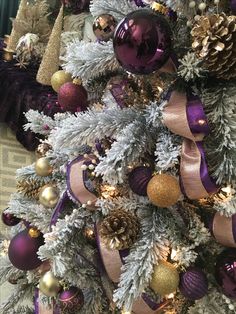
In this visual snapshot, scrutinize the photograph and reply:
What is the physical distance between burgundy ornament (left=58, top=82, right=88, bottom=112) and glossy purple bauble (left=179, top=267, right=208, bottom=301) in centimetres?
33

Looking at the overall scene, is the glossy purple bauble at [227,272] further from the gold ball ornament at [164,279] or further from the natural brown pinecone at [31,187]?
the natural brown pinecone at [31,187]

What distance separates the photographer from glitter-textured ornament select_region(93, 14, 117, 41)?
65cm

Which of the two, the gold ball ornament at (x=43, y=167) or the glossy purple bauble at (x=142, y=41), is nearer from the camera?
the glossy purple bauble at (x=142, y=41)

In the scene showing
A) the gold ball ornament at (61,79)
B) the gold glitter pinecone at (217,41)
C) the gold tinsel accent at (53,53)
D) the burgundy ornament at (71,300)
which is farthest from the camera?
the gold tinsel accent at (53,53)

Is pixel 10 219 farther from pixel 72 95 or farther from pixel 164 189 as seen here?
pixel 164 189

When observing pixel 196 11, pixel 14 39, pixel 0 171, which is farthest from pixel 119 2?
pixel 14 39

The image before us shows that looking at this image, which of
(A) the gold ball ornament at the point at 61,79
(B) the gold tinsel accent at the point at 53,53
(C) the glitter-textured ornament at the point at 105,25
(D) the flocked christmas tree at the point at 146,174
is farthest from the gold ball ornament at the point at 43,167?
(B) the gold tinsel accent at the point at 53,53

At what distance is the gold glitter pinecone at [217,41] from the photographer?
52 centimetres

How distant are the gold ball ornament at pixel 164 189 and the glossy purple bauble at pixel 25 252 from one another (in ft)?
0.80

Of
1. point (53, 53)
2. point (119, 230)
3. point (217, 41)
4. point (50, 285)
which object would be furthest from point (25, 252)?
point (53, 53)

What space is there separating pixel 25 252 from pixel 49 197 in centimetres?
10

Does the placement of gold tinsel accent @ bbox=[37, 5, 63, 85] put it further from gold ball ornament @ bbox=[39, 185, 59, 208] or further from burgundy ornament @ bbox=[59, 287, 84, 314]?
burgundy ornament @ bbox=[59, 287, 84, 314]

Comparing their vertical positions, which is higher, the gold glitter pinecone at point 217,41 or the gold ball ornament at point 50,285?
the gold glitter pinecone at point 217,41

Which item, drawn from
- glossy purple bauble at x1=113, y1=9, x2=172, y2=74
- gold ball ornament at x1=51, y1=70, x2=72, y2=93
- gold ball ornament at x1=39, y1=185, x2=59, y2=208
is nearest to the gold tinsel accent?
gold ball ornament at x1=51, y1=70, x2=72, y2=93
